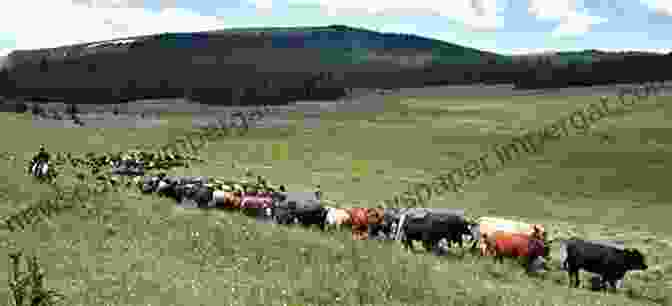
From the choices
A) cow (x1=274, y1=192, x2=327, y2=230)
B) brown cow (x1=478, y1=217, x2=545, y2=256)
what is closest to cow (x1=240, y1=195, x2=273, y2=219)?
cow (x1=274, y1=192, x2=327, y2=230)

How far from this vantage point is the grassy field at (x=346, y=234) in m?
14.7

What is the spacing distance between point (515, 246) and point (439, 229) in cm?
320

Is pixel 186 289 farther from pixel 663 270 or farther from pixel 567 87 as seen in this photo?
pixel 567 87

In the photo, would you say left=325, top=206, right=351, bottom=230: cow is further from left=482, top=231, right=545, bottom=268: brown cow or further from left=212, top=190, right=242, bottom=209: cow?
left=482, top=231, right=545, bottom=268: brown cow

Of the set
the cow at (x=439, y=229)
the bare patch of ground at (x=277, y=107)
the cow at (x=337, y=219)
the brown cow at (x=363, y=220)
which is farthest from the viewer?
the bare patch of ground at (x=277, y=107)

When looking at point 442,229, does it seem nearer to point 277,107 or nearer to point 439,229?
point 439,229

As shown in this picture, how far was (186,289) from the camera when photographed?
1384cm

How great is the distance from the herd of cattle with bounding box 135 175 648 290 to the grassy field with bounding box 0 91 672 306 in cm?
92

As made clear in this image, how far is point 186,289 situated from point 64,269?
Result: 372 centimetres

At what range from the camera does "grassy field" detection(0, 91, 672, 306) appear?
14.7 metres

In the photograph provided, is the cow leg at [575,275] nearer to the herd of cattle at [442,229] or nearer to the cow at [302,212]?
the herd of cattle at [442,229]

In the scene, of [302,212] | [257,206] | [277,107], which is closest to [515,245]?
[302,212]

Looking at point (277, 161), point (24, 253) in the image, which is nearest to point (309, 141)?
point (277, 161)

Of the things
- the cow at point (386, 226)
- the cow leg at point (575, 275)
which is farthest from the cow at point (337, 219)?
the cow leg at point (575, 275)
